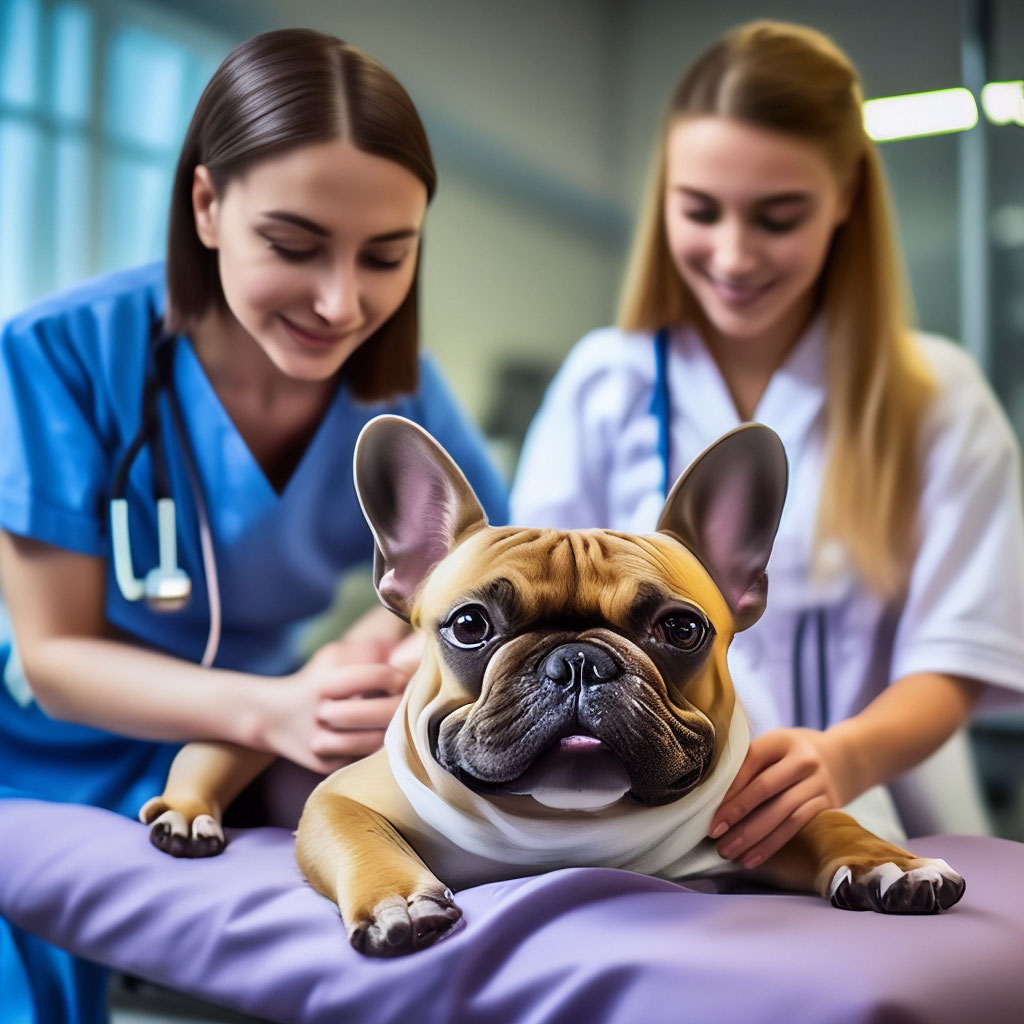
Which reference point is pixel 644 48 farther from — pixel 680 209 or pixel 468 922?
pixel 468 922

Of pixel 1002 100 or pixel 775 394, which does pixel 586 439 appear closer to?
pixel 775 394

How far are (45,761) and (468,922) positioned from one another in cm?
35

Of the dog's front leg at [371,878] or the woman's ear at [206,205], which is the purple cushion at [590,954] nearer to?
the dog's front leg at [371,878]

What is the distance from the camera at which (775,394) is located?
0.65m

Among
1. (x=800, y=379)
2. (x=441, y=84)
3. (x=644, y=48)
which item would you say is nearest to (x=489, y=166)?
(x=441, y=84)

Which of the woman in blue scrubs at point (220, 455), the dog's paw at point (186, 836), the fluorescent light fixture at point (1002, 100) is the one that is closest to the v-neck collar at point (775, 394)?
the woman in blue scrubs at point (220, 455)

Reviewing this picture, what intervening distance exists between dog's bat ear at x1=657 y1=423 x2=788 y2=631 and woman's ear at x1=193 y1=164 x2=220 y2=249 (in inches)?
10.9

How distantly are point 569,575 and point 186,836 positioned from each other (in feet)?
Result: 0.79

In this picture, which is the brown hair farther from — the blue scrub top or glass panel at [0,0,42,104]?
glass panel at [0,0,42,104]

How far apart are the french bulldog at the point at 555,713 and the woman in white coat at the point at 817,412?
0.59 ft

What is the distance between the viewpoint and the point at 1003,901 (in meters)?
0.40

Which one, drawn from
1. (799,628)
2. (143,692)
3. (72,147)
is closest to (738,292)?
(799,628)

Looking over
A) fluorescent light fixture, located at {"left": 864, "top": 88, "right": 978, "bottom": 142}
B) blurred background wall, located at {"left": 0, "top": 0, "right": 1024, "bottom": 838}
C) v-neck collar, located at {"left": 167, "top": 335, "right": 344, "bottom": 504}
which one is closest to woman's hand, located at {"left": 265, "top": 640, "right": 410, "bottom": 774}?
v-neck collar, located at {"left": 167, "top": 335, "right": 344, "bottom": 504}

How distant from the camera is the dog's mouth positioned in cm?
35
